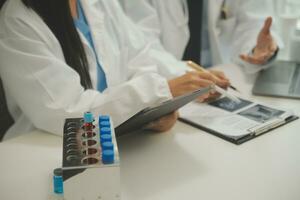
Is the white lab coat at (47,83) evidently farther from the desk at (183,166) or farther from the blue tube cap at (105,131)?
the blue tube cap at (105,131)

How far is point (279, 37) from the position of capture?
5.52 feet

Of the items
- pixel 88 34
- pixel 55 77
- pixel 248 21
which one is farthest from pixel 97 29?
pixel 248 21

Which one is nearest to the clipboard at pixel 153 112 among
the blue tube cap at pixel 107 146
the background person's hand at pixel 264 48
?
the blue tube cap at pixel 107 146

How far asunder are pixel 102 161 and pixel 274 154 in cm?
48

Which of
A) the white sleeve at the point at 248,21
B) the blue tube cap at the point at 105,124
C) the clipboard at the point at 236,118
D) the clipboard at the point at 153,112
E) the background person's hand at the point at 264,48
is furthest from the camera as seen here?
the white sleeve at the point at 248,21

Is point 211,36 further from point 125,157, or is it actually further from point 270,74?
point 125,157

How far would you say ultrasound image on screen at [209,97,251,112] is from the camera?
47.9 inches

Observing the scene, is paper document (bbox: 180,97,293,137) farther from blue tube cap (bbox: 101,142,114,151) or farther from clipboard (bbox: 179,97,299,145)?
blue tube cap (bbox: 101,142,114,151)

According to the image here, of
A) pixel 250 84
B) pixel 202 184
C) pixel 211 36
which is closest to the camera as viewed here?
pixel 202 184

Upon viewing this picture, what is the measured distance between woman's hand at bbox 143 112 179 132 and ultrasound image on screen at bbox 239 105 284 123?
0.21m

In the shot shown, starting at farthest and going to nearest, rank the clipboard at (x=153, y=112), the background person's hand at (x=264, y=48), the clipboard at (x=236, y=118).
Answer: the background person's hand at (x=264, y=48) → the clipboard at (x=236, y=118) → the clipboard at (x=153, y=112)

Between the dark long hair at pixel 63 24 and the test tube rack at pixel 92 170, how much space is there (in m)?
0.45

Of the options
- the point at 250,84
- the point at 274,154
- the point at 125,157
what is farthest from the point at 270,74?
the point at 125,157

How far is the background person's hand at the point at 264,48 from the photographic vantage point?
1.52 metres
